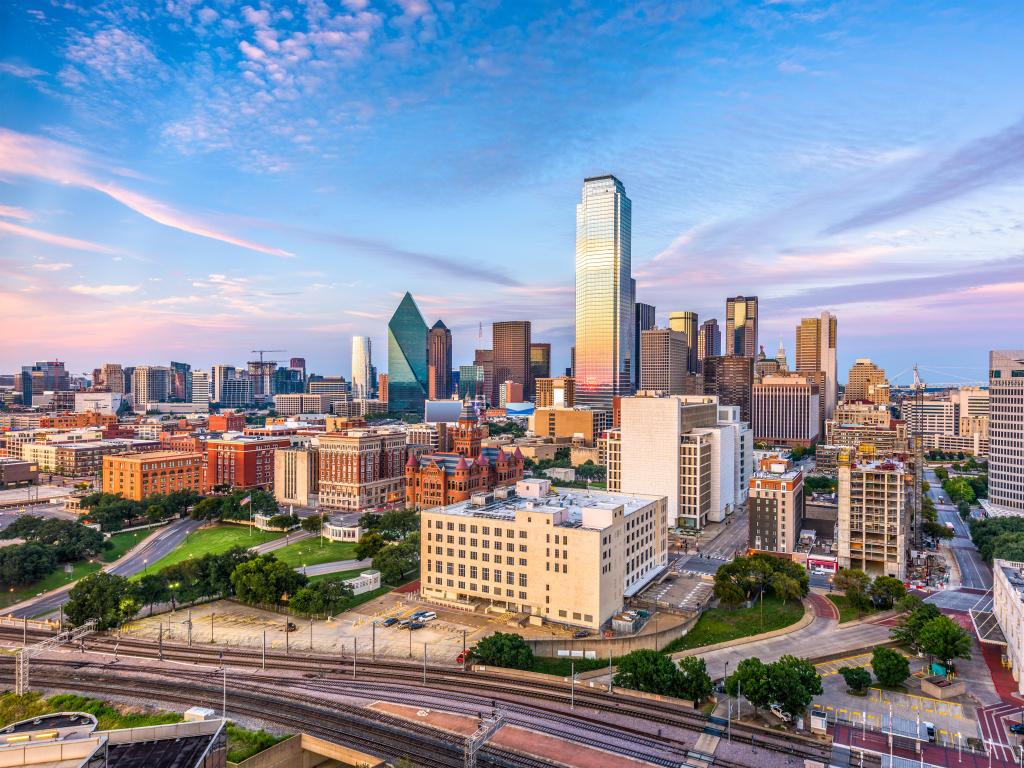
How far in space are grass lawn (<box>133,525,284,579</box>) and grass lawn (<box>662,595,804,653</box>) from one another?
85519mm

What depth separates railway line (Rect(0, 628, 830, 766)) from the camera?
177 feet

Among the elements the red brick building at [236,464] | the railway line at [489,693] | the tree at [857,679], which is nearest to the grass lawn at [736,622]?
the tree at [857,679]

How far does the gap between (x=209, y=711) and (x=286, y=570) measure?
38552mm

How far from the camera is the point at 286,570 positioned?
88.2 m

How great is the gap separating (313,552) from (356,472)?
3968 centimetres

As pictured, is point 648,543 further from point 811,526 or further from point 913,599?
point 811,526

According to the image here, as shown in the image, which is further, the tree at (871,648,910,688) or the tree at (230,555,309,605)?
the tree at (230,555,309,605)

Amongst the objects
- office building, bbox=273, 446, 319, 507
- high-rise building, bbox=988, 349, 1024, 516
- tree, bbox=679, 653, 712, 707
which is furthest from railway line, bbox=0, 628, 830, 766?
high-rise building, bbox=988, 349, 1024, 516

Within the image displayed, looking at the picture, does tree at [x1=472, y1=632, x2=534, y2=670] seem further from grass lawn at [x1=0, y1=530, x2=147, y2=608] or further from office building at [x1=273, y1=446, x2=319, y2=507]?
office building at [x1=273, y1=446, x2=319, y2=507]

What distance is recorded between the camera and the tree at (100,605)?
81438 mm

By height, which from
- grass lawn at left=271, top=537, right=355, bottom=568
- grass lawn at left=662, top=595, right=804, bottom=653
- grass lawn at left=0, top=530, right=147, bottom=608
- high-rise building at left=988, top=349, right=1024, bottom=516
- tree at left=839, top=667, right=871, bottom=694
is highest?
high-rise building at left=988, top=349, right=1024, bottom=516

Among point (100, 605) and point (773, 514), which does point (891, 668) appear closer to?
point (773, 514)

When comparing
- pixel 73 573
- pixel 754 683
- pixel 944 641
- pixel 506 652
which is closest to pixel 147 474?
pixel 73 573

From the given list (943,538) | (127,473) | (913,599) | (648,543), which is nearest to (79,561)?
(127,473)
